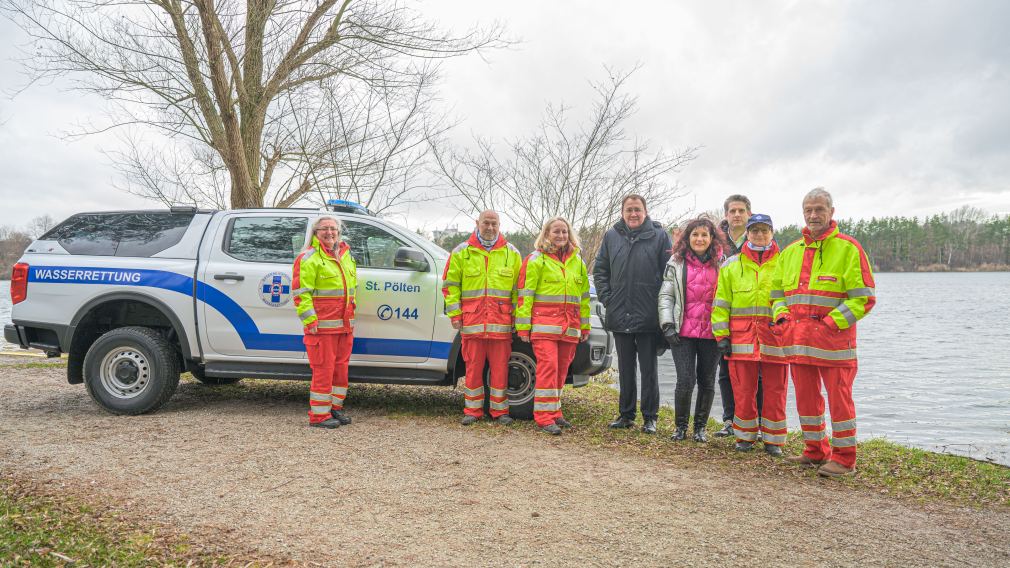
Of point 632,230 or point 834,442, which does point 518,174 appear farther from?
point 834,442

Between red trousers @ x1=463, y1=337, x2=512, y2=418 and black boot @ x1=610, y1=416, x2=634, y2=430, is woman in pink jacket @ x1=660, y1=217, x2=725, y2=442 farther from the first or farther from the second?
red trousers @ x1=463, y1=337, x2=512, y2=418

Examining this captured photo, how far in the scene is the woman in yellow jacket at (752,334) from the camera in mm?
4844

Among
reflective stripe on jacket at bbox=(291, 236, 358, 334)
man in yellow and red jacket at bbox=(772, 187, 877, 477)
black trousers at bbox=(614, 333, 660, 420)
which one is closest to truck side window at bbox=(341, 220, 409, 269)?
reflective stripe on jacket at bbox=(291, 236, 358, 334)

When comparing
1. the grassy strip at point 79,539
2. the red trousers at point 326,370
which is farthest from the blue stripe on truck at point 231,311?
the grassy strip at point 79,539

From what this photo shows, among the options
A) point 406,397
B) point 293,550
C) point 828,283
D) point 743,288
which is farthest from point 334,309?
point 828,283

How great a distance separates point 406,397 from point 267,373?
167 centimetres

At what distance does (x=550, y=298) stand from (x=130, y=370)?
3913 mm

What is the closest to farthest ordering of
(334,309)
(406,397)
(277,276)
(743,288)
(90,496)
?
(90,496) < (743,288) < (334,309) < (277,276) < (406,397)

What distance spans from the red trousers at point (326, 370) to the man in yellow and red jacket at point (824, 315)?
3.57 meters

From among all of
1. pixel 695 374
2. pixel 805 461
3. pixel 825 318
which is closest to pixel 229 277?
pixel 695 374

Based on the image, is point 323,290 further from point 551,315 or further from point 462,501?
point 462,501

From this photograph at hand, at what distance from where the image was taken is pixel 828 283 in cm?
434

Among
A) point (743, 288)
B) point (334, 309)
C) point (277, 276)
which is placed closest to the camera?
point (743, 288)

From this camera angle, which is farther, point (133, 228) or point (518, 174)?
point (518, 174)
